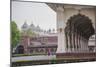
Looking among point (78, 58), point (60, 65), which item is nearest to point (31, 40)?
point (60, 65)

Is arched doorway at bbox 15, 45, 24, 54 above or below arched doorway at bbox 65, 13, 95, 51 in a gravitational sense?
below

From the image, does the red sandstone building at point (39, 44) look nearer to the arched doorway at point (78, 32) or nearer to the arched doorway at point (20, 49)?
the arched doorway at point (20, 49)

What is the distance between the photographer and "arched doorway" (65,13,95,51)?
7.13 feet

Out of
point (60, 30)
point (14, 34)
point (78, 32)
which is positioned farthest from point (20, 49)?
point (78, 32)

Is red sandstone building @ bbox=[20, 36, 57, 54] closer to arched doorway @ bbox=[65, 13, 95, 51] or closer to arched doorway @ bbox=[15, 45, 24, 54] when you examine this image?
arched doorway @ bbox=[15, 45, 24, 54]

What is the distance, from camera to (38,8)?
6.77 feet

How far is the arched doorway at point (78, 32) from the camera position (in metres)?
2.17

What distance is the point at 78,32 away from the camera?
2207 millimetres

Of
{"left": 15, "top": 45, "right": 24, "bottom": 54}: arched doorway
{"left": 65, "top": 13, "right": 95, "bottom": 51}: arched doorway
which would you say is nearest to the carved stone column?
{"left": 65, "top": 13, "right": 95, "bottom": 51}: arched doorway

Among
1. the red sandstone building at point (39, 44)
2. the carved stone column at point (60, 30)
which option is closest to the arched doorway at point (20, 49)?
the red sandstone building at point (39, 44)

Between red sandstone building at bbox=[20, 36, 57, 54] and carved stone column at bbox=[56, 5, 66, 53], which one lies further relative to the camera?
carved stone column at bbox=[56, 5, 66, 53]

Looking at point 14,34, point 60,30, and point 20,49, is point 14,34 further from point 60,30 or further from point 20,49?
point 60,30

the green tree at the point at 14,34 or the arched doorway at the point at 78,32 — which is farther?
the arched doorway at the point at 78,32
